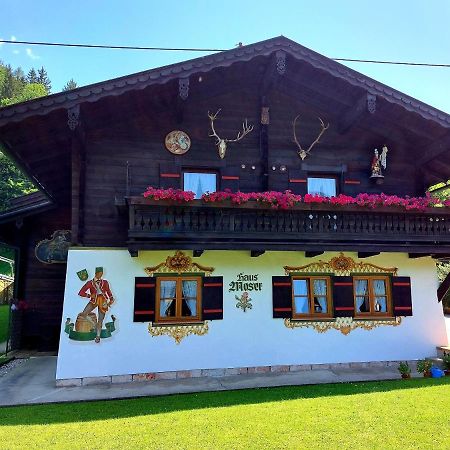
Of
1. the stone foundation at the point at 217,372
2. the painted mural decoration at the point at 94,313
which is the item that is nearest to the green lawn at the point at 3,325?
the painted mural decoration at the point at 94,313

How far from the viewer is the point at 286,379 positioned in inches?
346

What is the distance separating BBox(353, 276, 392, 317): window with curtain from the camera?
1030cm

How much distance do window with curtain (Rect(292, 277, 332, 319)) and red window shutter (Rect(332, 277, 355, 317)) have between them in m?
0.17

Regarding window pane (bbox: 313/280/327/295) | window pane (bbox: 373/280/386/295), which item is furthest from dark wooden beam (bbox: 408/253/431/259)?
window pane (bbox: 313/280/327/295)

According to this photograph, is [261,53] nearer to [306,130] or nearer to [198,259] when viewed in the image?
[306,130]

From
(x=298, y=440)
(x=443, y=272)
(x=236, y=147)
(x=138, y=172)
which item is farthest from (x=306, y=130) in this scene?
(x=443, y=272)

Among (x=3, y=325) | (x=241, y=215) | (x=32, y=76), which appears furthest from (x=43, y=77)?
(x=241, y=215)

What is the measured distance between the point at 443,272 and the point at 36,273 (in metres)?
24.6

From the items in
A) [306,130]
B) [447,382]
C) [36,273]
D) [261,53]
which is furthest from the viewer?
[36,273]

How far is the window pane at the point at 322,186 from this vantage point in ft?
35.9

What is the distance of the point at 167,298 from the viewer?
942cm

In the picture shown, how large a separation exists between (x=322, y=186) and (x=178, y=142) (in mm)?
4187

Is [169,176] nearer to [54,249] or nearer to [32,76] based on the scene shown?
[54,249]

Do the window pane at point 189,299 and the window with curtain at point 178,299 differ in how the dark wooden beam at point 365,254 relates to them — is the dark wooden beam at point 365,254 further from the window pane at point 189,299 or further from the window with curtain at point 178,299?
the window pane at point 189,299
